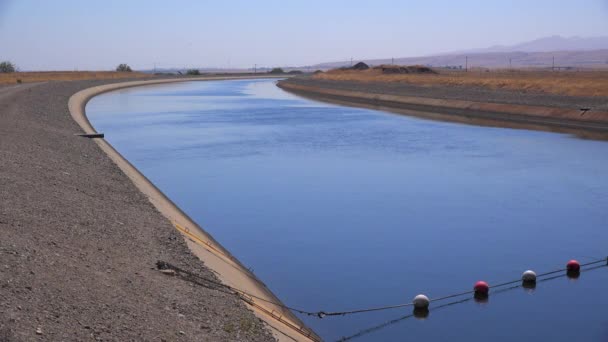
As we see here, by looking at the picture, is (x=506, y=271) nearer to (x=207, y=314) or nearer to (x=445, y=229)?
(x=445, y=229)

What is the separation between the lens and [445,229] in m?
14.3

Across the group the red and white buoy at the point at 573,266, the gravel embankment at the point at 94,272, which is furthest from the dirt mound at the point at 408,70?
the red and white buoy at the point at 573,266

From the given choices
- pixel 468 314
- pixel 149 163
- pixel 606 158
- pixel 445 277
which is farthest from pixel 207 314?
pixel 606 158

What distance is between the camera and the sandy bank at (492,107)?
37.1 metres

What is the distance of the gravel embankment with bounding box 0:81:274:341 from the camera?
6414mm

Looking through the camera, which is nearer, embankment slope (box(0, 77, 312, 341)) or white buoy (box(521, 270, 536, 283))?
embankment slope (box(0, 77, 312, 341))

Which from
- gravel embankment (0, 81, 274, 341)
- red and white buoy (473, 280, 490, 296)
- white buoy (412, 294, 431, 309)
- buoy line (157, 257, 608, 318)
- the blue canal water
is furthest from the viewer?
red and white buoy (473, 280, 490, 296)

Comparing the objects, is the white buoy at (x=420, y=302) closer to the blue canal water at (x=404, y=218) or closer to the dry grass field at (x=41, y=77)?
the blue canal water at (x=404, y=218)

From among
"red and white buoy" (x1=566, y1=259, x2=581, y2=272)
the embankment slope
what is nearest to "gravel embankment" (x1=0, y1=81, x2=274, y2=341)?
the embankment slope

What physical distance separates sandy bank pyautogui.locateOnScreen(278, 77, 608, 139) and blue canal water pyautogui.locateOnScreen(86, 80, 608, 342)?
6.34 m

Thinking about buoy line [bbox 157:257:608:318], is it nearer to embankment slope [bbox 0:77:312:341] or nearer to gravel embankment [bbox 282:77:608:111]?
embankment slope [bbox 0:77:312:341]

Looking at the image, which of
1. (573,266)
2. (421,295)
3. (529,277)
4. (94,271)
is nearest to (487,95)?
(573,266)

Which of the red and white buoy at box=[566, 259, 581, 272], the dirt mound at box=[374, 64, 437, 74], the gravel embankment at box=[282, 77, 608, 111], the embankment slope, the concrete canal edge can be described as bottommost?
the red and white buoy at box=[566, 259, 581, 272]

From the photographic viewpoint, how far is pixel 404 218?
15305 millimetres
